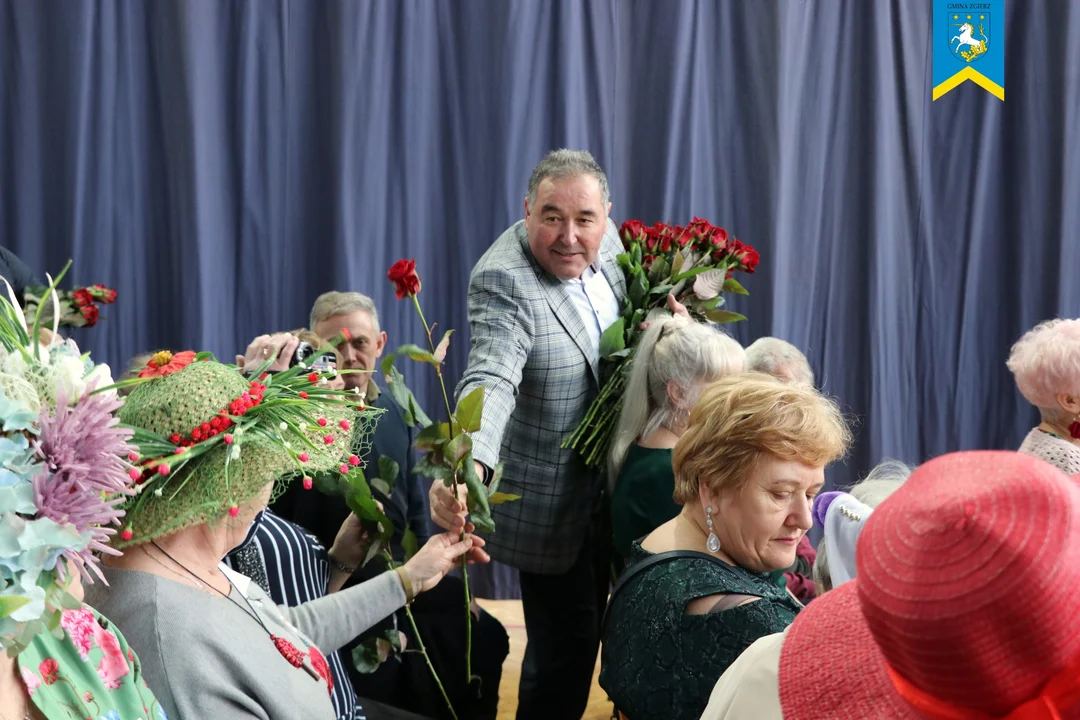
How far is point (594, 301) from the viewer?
3021 millimetres

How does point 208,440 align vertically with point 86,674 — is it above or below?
above

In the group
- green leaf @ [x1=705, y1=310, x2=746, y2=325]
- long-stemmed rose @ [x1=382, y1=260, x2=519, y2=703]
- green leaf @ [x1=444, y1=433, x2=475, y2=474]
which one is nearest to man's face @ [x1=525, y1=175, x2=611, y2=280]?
green leaf @ [x1=705, y1=310, x2=746, y2=325]

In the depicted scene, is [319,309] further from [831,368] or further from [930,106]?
[930,106]

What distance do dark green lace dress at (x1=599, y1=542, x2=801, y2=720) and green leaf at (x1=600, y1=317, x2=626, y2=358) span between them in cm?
119

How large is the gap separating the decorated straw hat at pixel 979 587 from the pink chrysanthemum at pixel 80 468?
77cm

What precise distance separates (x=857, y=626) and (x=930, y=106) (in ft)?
13.7

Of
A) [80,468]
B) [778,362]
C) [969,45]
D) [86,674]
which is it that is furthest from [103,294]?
[969,45]

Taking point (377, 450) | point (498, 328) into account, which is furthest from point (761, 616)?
point (377, 450)

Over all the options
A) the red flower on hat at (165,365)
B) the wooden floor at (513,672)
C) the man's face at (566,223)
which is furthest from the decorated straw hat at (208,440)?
the wooden floor at (513,672)

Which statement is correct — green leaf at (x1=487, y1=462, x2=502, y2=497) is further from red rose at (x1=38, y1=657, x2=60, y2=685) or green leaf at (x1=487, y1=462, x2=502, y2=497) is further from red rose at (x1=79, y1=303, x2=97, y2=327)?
red rose at (x1=79, y1=303, x2=97, y2=327)

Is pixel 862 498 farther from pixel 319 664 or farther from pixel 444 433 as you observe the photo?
pixel 319 664

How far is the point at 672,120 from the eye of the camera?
4.52 meters

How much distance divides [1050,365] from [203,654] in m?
2.33

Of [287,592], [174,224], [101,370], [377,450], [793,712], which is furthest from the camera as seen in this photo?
[174,224]
